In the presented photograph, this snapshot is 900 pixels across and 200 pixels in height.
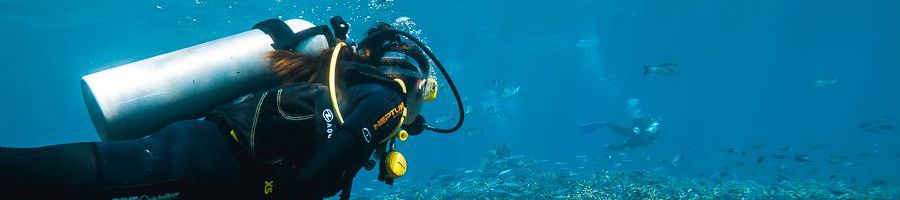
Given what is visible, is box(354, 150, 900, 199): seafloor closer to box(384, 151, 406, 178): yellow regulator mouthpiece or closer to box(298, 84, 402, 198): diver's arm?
box(384, 151, 406, 178): yellow regulator mouthpiece

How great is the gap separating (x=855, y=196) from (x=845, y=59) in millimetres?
68561

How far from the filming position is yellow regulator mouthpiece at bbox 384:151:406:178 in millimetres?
2406

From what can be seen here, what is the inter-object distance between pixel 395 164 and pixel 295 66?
0.71 meters

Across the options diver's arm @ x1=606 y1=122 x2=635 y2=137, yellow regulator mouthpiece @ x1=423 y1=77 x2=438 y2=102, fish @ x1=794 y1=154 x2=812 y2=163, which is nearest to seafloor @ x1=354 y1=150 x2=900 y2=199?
fish @ x1=794 y1=154 x2=812 y2=163

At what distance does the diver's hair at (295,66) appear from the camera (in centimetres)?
232

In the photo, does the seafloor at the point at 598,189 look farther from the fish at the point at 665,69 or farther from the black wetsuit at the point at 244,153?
the black wetsuit at the point at 244,153

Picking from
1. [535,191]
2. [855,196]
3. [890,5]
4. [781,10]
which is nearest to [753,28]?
[781,10]

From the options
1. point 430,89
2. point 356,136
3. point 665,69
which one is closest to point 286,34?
point 430,89

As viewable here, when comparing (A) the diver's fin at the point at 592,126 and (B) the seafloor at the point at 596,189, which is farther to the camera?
(A) the diver's fin at the point at 592,126

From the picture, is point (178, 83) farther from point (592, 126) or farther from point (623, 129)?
point (592, 126)

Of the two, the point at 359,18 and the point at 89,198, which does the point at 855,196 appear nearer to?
the point at 89,198

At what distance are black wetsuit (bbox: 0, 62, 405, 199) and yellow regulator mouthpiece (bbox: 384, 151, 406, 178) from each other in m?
0.28

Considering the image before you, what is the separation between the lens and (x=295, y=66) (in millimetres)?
2311

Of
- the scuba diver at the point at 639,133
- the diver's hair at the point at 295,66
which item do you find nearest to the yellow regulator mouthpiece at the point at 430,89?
the diver's hair at the point at 295,66
